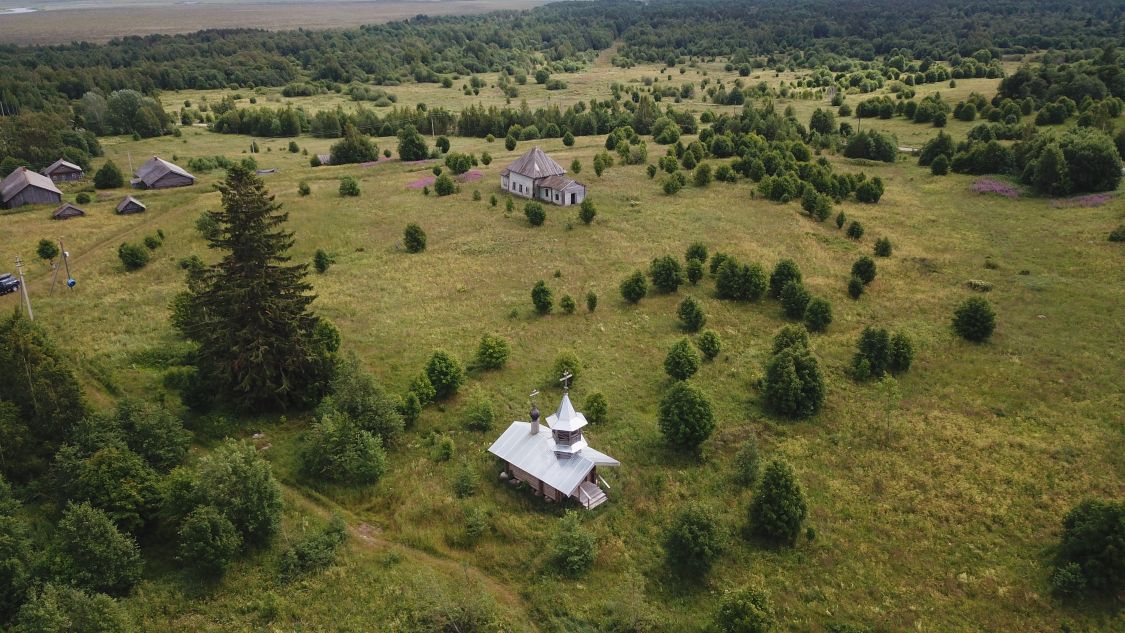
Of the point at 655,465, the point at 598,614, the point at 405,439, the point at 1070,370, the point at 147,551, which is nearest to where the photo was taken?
the point at 598,614

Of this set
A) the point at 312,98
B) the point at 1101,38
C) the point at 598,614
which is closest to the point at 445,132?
the point at 312,98

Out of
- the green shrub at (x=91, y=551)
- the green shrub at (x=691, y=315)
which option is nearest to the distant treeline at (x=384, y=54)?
the green shrub at (x=691, y=315)

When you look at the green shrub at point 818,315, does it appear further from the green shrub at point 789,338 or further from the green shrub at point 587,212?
the green shrub at point 587,212

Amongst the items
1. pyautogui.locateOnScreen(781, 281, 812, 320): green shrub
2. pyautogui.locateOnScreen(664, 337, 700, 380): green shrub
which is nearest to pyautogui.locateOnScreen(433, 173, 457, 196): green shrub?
pyautogui.locateOnScreen(781, 281, 812, 320): green shrub

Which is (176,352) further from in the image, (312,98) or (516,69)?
(516,69)

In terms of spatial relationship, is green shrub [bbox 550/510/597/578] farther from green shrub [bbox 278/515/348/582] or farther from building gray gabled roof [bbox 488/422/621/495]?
green shrub [bbox 278/515/348/582]

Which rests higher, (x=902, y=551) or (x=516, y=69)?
(x=516, y=69)
